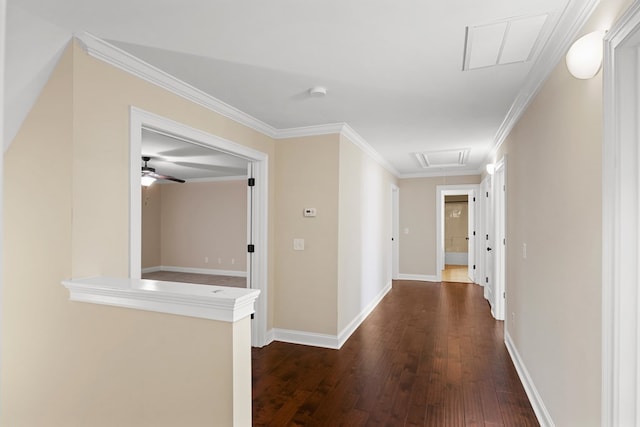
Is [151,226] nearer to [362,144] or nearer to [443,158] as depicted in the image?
[362,144]

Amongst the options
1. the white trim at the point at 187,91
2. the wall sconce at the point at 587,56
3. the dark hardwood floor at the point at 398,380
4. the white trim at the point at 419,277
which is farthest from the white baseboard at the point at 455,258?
the wall sconce at the point at 587,56

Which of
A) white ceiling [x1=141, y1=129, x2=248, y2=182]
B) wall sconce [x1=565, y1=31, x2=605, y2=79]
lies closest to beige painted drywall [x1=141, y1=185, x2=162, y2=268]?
white ceiling [x1=141, y1=129, x2=248, y2=182]

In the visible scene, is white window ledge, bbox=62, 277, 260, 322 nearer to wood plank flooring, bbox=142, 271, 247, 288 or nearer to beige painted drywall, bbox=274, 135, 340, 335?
beige painted drywall, bbox=274, 135, 340, 335

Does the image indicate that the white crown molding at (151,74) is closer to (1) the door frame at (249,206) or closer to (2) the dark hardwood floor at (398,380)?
(1) the door frame at (249,206)

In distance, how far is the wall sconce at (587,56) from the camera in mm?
1575

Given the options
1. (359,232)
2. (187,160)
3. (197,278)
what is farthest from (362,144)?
(197,278)

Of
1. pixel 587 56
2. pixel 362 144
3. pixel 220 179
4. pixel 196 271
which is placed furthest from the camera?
pixel 196 271

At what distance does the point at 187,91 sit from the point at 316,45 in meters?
1.17

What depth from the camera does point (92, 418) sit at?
6.24ft

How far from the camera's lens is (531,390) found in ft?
8.82

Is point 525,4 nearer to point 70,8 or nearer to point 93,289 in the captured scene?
point 70,8

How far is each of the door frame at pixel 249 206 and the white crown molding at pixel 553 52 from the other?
2472mm

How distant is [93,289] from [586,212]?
8.34ft

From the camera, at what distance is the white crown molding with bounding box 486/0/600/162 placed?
5.65ft
